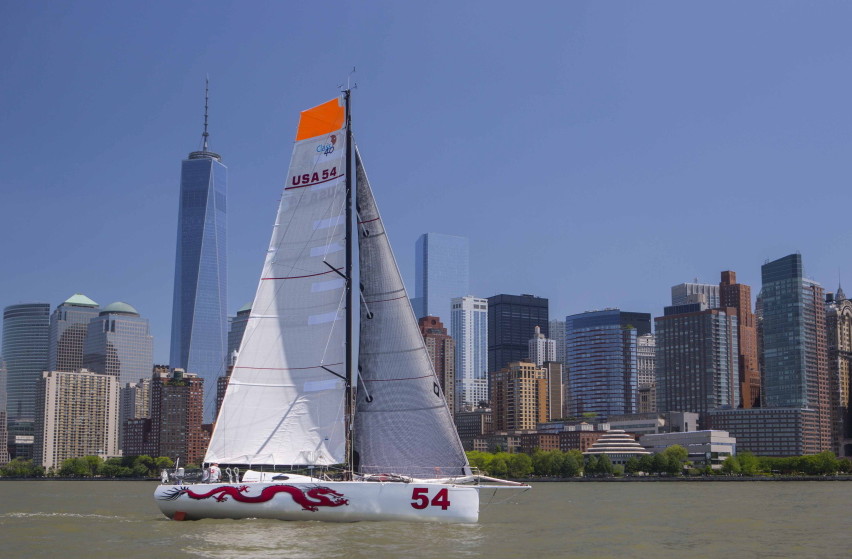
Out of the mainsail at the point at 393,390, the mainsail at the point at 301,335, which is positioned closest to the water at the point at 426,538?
the mainsail at the point at 393,390

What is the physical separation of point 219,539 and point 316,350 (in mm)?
7958

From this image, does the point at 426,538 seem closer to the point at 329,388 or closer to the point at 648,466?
the point at 329,388

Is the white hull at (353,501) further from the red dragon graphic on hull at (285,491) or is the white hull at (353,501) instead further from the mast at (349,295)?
the mast at (349,295)

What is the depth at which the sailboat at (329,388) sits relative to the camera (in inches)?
1508

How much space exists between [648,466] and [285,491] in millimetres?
144302

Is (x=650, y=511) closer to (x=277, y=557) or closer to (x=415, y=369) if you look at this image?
(x=415, y=369)

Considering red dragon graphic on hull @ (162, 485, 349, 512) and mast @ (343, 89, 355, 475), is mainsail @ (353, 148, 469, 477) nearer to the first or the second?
mast @ (343, 89, 355, 475)

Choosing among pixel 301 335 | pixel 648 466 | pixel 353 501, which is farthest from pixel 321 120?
pixel 648 466

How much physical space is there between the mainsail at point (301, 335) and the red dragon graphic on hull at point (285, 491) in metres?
1.52

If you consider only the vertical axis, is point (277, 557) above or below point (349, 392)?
below

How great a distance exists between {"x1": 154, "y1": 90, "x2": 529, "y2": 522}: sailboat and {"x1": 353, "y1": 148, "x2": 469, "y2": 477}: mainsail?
0.04 m

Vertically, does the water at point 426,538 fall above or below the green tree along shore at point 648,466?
above

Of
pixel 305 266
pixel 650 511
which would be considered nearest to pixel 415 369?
pixel 305 266

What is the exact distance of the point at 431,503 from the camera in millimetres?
37469
